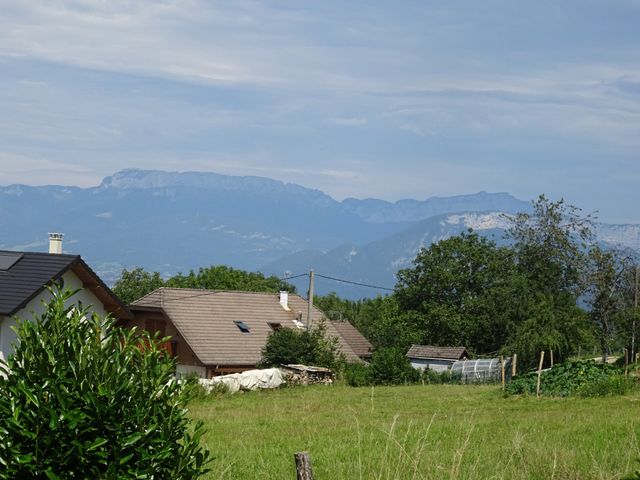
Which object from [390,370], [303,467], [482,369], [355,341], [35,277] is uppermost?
[303,467]

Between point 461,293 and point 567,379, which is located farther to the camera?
point 461,293

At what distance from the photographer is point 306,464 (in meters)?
6.61

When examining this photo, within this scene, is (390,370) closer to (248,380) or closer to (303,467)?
(248,380)

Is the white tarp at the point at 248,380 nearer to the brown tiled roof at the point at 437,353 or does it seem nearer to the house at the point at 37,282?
the house at the point at 37,282

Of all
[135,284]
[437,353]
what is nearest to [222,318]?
[437,353]

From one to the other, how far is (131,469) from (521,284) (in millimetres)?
61299

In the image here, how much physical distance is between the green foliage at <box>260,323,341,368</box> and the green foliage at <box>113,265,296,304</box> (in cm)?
3750

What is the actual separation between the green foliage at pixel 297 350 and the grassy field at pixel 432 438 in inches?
658

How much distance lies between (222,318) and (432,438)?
41.6 metres

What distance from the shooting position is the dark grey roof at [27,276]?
110ft

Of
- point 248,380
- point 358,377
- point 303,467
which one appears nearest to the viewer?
point 303,467

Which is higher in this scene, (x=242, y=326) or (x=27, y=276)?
(x=27, y=276)

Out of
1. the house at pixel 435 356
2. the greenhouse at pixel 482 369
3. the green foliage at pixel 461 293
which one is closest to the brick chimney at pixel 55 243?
the greenhouse at pixel 482 369

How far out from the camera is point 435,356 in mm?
63844
